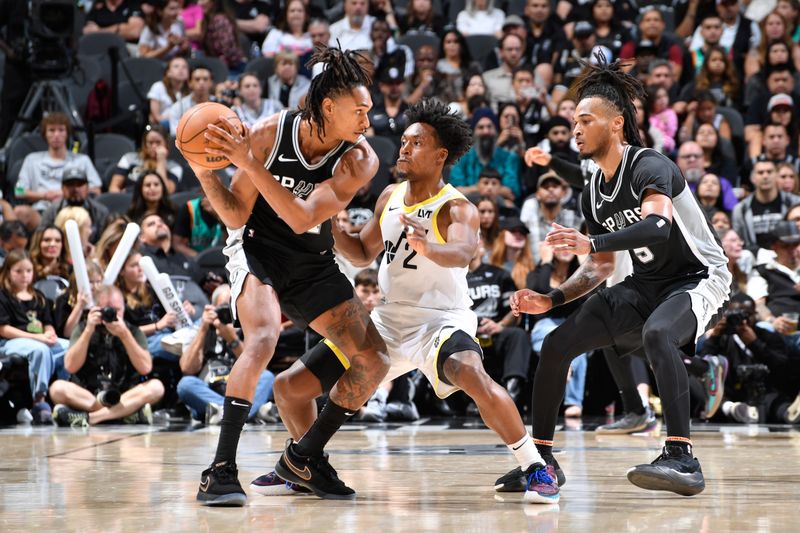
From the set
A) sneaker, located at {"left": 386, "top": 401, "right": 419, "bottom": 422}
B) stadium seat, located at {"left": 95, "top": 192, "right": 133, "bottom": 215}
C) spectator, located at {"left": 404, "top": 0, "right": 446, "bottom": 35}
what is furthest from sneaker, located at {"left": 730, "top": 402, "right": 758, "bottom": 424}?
spectator, located at {"left": 404, "top": 0, "right": 446, "bottom": 35}

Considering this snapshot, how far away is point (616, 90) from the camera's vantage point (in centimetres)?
504

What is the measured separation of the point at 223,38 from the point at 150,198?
3.75 metres

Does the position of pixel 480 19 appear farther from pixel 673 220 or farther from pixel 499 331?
pixel 673 220

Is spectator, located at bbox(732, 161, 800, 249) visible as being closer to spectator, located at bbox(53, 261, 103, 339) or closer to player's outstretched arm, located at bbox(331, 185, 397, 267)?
spectator, located at bbox(53, 261, 103, 339)

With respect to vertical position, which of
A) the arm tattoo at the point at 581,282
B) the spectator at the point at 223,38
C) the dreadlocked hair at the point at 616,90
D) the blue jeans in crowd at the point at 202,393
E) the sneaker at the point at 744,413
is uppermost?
the spectator at the point at 223,38

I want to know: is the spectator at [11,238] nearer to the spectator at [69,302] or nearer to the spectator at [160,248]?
the spectator at [69,302]

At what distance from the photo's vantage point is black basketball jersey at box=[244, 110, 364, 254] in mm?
4688

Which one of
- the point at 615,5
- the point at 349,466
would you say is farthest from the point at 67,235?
the point at 615,5

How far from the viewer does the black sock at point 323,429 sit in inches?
184

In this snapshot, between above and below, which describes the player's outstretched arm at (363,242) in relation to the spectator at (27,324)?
above

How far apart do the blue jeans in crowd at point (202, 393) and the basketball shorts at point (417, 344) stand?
3.78 meters

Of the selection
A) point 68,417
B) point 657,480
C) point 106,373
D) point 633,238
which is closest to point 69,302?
point 106,373

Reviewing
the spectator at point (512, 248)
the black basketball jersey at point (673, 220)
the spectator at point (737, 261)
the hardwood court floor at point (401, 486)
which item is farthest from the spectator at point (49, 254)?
the black basketball jersey at point (673, 220)

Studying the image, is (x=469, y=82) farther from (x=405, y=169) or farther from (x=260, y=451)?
(x=405, y=169)
